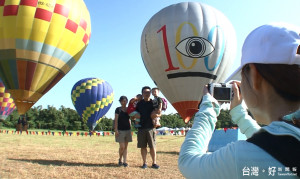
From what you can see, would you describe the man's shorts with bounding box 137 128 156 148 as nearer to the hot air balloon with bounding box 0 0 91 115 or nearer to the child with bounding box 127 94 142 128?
the child with bounding box 127 94 142 128

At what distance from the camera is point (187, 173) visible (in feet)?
2.29

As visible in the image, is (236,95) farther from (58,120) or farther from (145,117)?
(58,120)

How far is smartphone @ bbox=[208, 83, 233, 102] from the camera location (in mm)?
1009

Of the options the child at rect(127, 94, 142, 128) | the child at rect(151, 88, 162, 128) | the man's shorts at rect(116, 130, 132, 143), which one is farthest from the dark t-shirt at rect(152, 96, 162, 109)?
the man's shorts at rect(116, 130, 132, 143)

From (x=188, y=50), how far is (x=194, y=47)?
27 centimetres

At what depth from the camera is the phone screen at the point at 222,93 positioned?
1008 mm

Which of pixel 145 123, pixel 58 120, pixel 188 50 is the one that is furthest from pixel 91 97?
pixel 58 120

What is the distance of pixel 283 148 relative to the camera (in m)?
0.55

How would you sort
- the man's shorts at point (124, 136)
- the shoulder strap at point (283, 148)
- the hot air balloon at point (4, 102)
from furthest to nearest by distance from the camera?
the hot air balloon at point (4, 102) → the man's shorts at point (124, 136) → the shoulder strap at point (283, 148)

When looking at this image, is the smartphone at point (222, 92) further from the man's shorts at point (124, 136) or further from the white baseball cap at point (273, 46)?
the man's shorts at point (124, 136)

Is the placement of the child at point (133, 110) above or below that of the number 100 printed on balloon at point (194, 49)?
below

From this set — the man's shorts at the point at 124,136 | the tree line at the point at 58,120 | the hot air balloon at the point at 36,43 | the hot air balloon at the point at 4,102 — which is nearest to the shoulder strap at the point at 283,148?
the man's shorts at the point at 124,136

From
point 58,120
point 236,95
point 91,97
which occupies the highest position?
point 91,97

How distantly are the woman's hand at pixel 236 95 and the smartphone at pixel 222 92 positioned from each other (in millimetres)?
18
